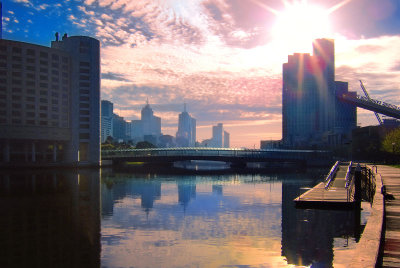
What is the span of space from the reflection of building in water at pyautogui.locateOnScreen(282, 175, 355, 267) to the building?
11907 centimetres

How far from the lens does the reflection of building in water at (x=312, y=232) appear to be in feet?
70.8

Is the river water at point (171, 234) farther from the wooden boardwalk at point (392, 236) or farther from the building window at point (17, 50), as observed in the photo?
the building window at point (17, 50)

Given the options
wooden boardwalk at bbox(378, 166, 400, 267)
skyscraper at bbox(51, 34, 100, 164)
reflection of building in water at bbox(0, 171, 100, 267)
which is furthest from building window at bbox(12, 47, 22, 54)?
wooden boardwalk at bbox(378, 166, 400, 267)

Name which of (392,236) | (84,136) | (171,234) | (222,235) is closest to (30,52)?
(84,136)

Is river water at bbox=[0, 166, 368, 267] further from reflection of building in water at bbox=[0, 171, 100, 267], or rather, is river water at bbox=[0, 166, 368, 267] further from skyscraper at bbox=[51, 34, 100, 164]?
skyscraper at bbox=[51, 34, 100, 164]

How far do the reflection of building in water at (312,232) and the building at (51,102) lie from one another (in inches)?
4688

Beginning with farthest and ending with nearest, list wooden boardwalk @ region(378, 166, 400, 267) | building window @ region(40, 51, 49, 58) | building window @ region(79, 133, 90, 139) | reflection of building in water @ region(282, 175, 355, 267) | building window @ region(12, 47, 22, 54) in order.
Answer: building window @ region(79, 133, 90, 139), building window @ region(40, 51, 49, 58), building window @ region(12, 47, 22, 54), reflection of building in water @ region(282, 175, 355, 267), wooden boardwalk @ region(378, 166, 400, 267)

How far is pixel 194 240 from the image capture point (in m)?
25.8

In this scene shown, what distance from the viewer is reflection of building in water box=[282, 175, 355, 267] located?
2159 centimetres

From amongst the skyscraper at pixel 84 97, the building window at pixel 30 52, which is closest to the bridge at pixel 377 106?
the skyscraper at pixel 84 97

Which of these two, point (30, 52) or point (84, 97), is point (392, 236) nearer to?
point (30, 52)

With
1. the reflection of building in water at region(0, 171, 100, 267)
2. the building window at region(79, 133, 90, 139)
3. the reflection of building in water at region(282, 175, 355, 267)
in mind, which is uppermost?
the building window at region(79, 133, 90, 139)

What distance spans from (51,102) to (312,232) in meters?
139

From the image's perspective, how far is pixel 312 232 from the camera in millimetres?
27672
